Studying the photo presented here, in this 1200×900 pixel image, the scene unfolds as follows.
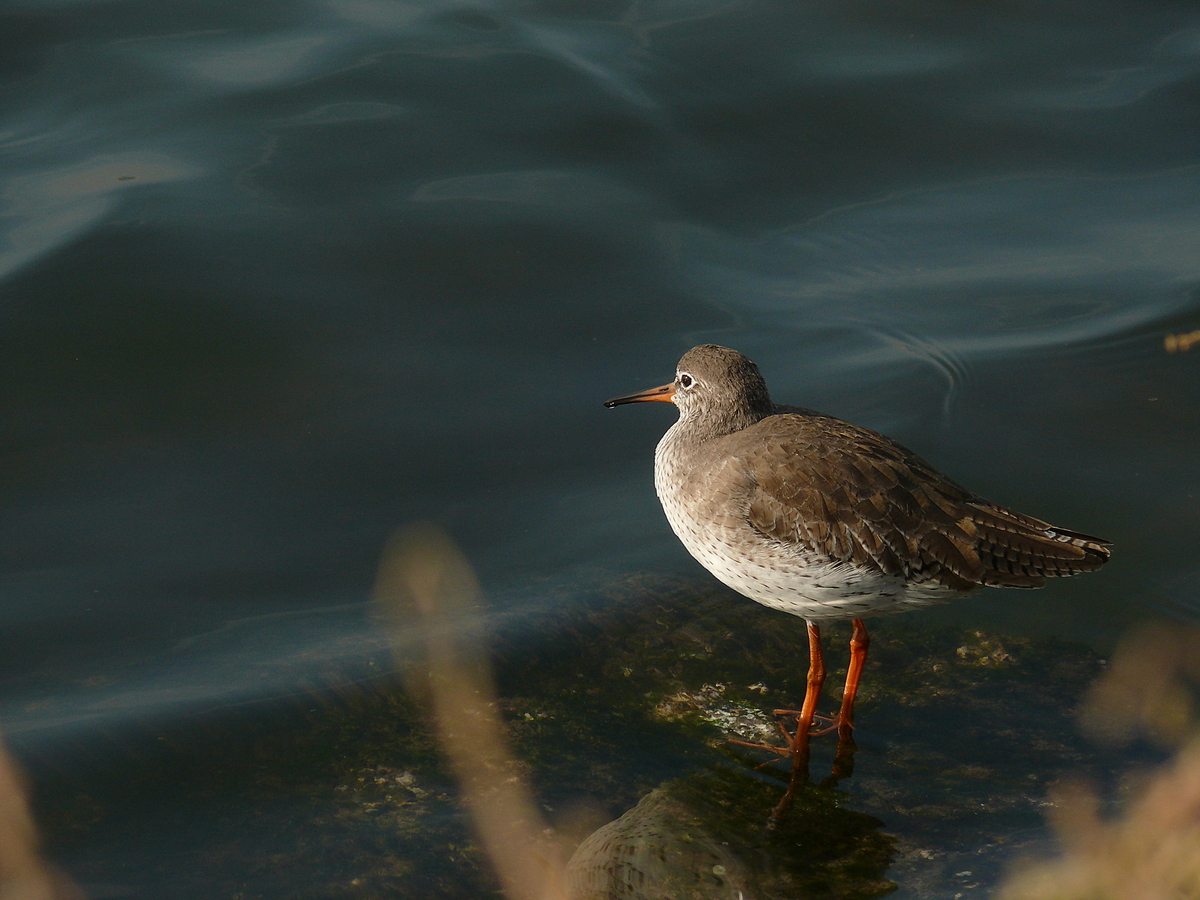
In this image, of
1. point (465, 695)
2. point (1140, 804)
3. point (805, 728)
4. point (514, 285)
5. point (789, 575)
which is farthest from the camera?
point (514, 285)

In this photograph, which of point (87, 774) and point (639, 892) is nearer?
point (639, 892)

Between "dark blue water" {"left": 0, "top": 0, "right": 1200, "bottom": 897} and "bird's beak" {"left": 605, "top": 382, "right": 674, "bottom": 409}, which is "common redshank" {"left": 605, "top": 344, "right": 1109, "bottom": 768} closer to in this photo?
"bird's beak" {"left": 605, "top": 382, "right": 674, "bottom": 409}

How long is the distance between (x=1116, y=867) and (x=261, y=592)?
5.31m

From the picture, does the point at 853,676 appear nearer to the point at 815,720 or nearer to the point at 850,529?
the point at 815,720

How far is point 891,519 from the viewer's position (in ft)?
20.2

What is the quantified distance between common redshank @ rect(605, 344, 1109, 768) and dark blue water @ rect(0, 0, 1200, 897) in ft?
3.26

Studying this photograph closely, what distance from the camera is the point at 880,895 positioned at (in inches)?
207

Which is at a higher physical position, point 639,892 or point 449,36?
point 449,36

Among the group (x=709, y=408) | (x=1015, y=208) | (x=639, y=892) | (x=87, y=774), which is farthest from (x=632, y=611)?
(x=1015, y=208)

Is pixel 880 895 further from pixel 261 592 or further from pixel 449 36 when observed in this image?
pixel 449 36

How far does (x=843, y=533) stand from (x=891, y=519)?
10.1 inches

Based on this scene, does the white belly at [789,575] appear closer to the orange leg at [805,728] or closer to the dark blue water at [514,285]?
the orange leg at [805,728]

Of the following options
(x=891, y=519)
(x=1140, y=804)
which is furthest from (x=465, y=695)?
(x=1140, y=804)

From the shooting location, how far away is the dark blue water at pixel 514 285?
25.3 feet
